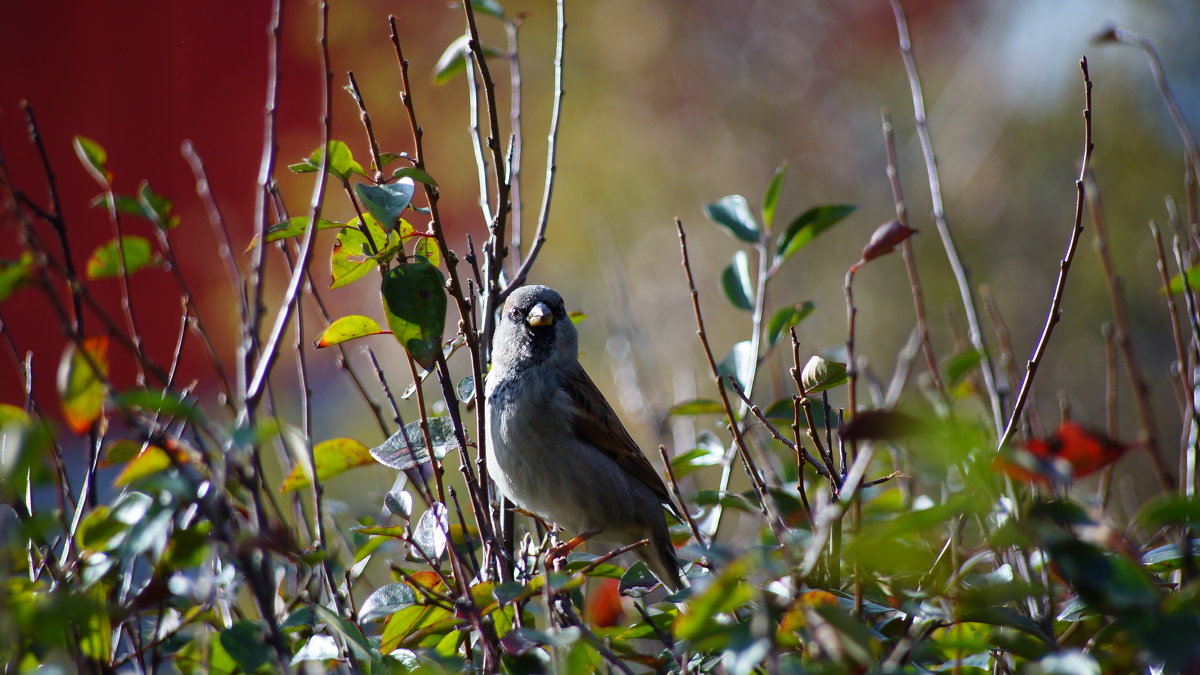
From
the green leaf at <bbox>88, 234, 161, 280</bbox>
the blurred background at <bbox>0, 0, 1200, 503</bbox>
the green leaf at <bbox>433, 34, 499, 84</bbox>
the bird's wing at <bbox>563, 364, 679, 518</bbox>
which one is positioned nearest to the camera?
the green leaf at <bbox>88, 234, 161, 280</bbox>

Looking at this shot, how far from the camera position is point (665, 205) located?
5.73 m

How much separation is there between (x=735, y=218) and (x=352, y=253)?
63 centimetres

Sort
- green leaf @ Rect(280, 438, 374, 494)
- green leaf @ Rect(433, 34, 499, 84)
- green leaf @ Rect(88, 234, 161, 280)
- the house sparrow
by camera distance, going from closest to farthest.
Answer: green leaf @ Rect(280, 438, 374, 494) < green leaf @ Rect(88, 234, 161, 280) < green leaf @ Rect(433, 34, 499, 84) < the house sparrow

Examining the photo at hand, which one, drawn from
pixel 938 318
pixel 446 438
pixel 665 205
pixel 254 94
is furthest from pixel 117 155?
pixel 446 438

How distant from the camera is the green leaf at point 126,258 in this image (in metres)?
1.42

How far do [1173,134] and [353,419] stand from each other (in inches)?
186

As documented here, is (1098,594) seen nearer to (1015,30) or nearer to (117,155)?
(1015,30)

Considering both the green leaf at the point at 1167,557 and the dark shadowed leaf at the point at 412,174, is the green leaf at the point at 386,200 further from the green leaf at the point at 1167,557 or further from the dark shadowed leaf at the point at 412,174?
the green leaf at the point at 1167,557

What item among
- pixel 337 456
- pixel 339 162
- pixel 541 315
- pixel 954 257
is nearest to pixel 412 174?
pixel 339 162

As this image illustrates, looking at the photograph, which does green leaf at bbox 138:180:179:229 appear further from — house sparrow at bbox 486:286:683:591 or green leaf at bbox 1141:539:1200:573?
green leaf at bbox 1141:539:1200:573

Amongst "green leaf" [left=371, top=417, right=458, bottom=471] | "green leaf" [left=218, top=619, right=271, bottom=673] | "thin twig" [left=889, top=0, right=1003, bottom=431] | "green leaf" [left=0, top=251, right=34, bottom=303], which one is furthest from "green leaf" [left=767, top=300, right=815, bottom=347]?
Result: "green leaf" [left=0, top=251, right=34, bottom=303]

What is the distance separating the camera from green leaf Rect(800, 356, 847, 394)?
122cm

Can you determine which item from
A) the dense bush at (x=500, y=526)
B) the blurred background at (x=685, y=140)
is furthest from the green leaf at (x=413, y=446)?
the blurred background at (x=685, y=140)

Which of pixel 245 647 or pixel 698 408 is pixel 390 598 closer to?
pixel 245 647
